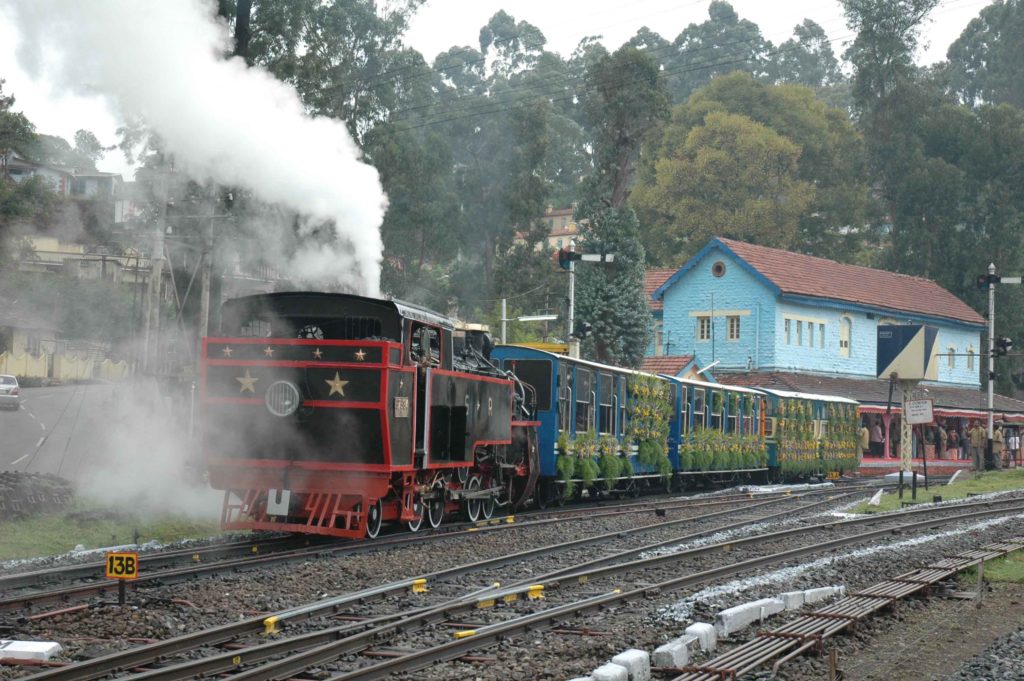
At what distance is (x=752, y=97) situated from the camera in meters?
71.6

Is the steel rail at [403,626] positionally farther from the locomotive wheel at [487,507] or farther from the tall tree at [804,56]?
the tall tree at [804,56]

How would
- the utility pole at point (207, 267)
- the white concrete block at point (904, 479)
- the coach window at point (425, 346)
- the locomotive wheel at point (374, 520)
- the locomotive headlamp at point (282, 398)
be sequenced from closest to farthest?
the locomotive headlamp at point (282, 398), the coach window at point (425, 346), the locomotive wheel at point (374, 520), the utility pole at point (207, 267), the white concrete block at point (904, 479)

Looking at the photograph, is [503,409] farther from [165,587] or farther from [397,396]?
[165,587]

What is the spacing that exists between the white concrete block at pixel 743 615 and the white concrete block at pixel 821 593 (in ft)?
2.70

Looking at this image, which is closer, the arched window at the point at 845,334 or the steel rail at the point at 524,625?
the steel rail at the point at 524,625

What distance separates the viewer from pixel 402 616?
31.8 feet

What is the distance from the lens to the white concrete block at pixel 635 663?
777 cm

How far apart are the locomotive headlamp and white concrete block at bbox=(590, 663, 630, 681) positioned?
772 centimetres

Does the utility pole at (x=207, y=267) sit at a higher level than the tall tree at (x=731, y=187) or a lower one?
lower

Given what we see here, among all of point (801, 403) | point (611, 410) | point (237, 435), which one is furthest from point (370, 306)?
point (801, 403)

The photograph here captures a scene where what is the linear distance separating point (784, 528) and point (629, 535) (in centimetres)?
310

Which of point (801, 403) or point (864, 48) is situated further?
point (864, 48)

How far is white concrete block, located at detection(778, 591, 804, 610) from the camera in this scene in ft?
35.1

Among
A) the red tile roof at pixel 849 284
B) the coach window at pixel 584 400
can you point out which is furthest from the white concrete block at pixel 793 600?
the red tile roof at pixel 849 284
